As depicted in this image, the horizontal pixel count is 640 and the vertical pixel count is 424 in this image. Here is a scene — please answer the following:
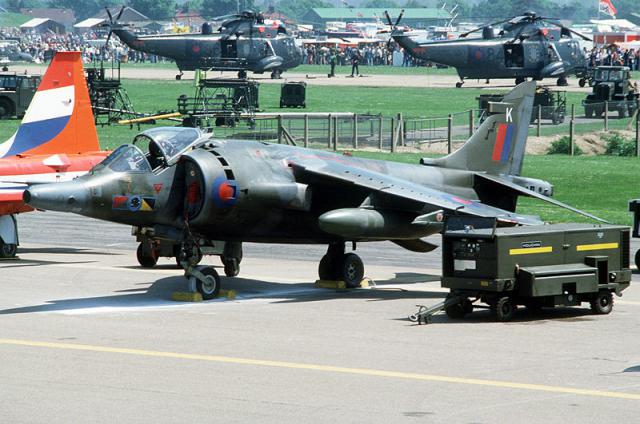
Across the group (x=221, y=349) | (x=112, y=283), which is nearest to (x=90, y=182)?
(x=112, y=283)

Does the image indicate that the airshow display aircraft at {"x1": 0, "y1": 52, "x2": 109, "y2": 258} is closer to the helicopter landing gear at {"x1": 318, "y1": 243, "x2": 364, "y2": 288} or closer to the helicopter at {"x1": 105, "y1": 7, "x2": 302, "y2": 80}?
the helicopter landing gear at {"x1": 318, "y1": 243, "x2": 364, "y2": 288}

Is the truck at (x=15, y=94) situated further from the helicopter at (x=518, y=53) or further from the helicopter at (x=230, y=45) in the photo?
the helicopter at (x=518, y=53)

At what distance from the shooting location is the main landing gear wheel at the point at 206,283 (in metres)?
22.1

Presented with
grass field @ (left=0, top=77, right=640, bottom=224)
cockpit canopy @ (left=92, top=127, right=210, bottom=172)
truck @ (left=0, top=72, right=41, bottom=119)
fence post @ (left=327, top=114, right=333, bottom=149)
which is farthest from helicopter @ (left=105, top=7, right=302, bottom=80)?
cockpit canopy @ (left=92, top=127, right=210, bottom=172)

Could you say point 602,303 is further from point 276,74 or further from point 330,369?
point 276,74

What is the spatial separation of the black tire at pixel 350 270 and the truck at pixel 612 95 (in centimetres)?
4319

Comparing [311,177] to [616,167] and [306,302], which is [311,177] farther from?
[616,167]

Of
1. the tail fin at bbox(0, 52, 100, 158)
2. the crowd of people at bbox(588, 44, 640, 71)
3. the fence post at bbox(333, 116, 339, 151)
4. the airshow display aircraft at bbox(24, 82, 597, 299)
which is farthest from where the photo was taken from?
the crowd of people at bbox(588, 44, 640, 71)

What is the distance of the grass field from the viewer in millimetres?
37906

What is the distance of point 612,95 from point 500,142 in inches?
1845

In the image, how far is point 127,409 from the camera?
1365cm

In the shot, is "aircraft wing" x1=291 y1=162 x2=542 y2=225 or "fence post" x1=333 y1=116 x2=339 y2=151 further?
"fence post" x1=333 y1=116 x2=339 y2=151

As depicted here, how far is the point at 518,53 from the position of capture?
286 feet

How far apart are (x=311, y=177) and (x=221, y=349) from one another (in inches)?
244
